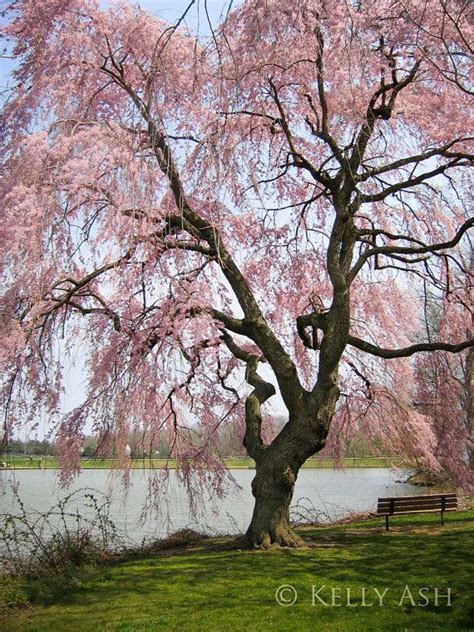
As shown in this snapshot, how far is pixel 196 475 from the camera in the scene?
340 inches

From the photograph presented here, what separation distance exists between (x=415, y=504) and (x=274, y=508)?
8.34 feet

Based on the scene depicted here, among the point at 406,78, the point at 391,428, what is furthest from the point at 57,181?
the point at 391,428

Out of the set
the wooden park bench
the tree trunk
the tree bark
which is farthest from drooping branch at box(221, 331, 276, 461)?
the wooden park bench

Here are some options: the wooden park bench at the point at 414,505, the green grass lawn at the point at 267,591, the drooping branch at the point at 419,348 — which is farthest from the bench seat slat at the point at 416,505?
the drooping branch at the point at 419,348

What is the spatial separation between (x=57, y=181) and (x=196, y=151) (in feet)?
7.57

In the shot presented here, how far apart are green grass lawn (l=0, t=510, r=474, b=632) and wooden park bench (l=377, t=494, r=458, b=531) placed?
993 millimetres

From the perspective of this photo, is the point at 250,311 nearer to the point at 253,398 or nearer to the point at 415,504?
the point at 253,398

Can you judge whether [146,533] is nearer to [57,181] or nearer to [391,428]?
[391,428]

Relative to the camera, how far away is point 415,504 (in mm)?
8781

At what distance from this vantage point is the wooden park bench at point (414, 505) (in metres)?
8.51

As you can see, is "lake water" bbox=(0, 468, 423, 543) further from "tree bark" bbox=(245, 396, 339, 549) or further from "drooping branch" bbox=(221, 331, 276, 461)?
"tree bark" bbox=(245, 396, 339, 549)

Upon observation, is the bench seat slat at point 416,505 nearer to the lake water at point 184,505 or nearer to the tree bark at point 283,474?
the tree bark at point 283,474

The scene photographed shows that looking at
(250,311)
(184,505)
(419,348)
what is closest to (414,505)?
(419,348)

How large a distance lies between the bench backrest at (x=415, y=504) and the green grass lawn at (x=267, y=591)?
1.00 m
